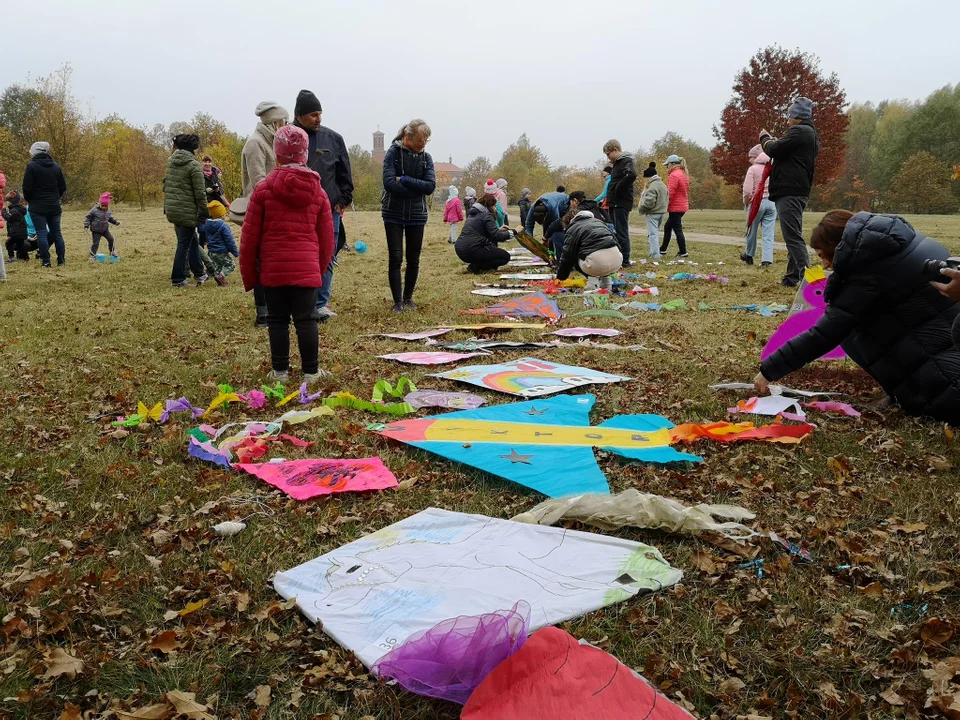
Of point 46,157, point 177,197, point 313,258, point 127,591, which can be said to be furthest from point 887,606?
point 46,157

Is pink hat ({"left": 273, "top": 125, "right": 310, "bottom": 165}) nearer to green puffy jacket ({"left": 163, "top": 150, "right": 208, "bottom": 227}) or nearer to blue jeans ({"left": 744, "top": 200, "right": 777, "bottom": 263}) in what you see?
green puffy jacket ({"left": 163, "top": 150, "right": 208, "bottom": 227})

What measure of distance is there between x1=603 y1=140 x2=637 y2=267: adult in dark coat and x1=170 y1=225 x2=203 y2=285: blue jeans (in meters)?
6.50

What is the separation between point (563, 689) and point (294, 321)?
11.2 ft

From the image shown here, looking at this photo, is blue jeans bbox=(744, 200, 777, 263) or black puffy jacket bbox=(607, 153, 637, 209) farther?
black puffy jacket bbox=(607, 153, 637, 209)

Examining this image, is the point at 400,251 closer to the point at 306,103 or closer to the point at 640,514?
the point at 306,103

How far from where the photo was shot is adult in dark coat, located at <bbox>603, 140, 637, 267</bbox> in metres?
11.2

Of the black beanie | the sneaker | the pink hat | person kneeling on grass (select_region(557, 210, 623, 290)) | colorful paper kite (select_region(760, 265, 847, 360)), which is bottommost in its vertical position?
the sneaker

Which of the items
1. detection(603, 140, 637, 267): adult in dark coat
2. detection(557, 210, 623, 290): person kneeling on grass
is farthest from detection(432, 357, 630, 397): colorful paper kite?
detection(603, 140, 637, 267): adult in dark coat

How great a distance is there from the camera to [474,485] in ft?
9.75

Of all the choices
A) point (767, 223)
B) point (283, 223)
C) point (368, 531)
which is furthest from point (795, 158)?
point (368, 531)

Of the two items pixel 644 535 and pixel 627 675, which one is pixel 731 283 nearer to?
pixel 644 535

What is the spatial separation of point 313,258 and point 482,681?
3.34m

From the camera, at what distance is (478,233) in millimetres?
11516

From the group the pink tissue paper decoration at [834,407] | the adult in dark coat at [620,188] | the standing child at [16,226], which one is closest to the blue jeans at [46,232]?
the standing child at [16,226]
